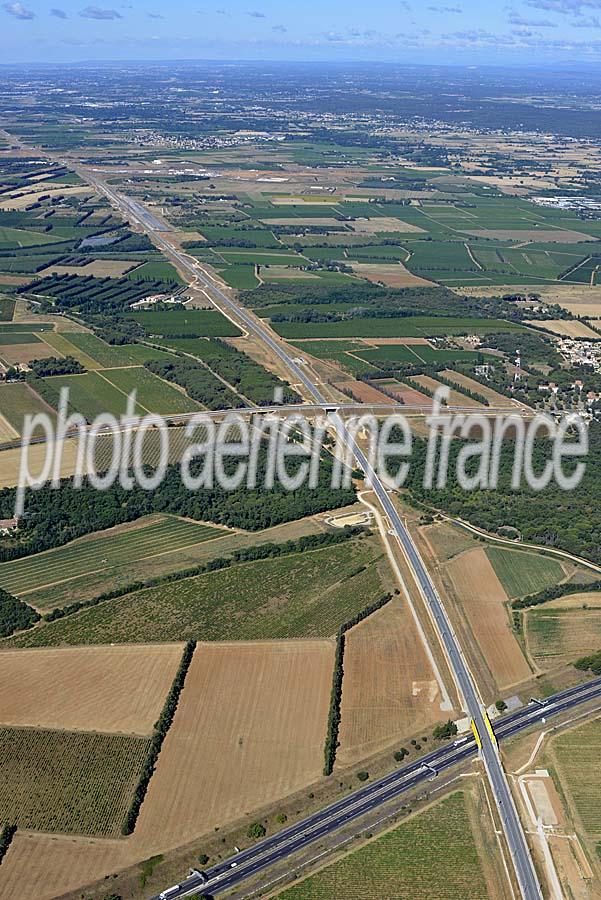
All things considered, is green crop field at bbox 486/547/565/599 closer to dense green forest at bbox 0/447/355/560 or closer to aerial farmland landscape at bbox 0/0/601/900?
aerial farmland landscape at bbox 0/0/601/900

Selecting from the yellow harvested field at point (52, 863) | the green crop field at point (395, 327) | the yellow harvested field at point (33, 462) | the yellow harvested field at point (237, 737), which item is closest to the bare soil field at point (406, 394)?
the green crop field at point (395, 327)

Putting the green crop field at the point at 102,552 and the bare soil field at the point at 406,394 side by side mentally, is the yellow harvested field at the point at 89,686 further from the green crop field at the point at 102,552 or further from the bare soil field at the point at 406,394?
the bare soil field at the point at 406,394

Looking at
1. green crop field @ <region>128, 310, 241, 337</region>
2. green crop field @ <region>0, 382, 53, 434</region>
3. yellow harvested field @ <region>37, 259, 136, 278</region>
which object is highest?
yellow harvested field @ <region>37, 259, 136, 278</region>

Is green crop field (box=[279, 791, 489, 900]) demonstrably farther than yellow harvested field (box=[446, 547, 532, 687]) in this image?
No

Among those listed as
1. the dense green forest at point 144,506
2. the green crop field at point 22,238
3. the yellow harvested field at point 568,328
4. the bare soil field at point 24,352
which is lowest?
the dense green forest at point 144,506

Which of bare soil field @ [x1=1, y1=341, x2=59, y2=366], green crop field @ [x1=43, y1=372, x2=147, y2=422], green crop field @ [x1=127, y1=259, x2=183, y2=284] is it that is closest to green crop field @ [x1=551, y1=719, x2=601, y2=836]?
green crop field @ [x1=43, y1=372, x2=147, y2=422]

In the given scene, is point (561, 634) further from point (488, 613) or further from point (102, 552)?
point (102, 552)
